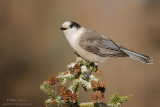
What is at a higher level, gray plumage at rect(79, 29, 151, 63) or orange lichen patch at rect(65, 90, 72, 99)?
gray plumage at rect(79, 29, 151, 63)

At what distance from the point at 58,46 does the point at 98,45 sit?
211 inches

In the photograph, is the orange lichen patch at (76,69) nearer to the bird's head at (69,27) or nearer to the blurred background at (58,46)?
the bird's head at (69,27)

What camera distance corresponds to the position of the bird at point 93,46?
5007 millimetres

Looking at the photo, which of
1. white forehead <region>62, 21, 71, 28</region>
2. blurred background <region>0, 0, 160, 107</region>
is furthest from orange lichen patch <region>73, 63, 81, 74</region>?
blurred background <region>0, 0, 160, 107</region>

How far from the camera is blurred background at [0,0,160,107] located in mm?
9992

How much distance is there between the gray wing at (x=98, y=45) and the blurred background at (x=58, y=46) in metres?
4.57

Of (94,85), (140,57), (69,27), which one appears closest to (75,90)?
(94,85)

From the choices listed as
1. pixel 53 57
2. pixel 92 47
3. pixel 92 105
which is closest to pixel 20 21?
pixel 53 57

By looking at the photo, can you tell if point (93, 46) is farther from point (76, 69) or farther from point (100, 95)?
point (100, 95)

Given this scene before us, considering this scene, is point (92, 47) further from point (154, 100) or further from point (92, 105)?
point (154, 100)

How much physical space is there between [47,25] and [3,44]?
2019 millimetres

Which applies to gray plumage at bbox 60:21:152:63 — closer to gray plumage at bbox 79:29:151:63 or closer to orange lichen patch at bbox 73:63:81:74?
gray plumage at bbox 79:29:151:63

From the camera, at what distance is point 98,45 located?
5367mm

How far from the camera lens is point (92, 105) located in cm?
285
